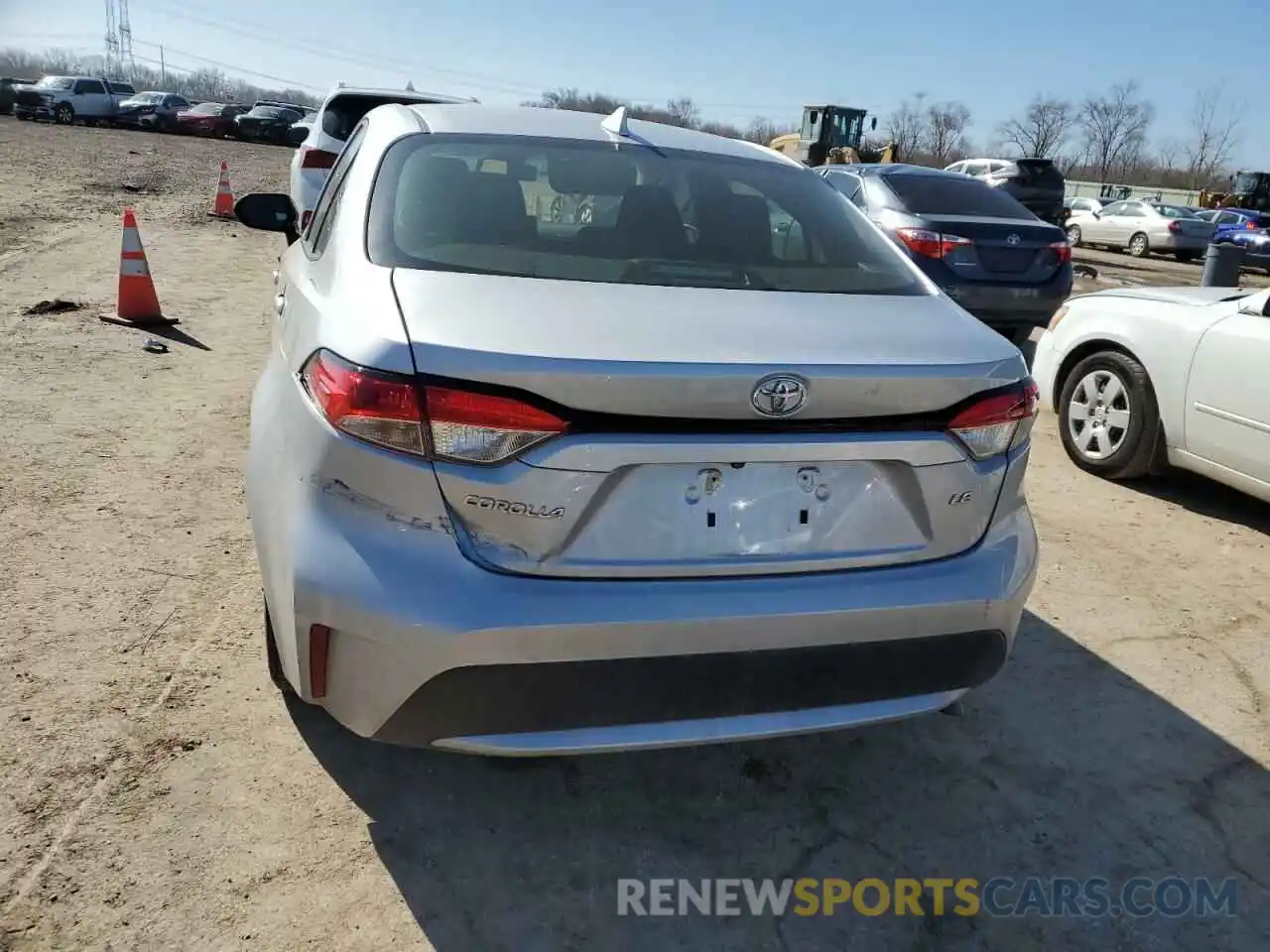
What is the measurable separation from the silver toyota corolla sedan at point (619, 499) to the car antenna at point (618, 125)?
867 mm

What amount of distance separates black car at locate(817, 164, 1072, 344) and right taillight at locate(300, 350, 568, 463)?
6.36 meters

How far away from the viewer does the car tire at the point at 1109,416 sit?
506cm

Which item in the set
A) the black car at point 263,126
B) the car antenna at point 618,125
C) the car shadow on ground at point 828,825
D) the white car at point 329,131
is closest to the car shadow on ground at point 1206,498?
the car shadow on ground at point 828,825

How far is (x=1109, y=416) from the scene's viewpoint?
5.28 m

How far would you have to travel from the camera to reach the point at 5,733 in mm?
2541

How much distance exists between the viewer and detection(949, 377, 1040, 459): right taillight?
2.12 meters

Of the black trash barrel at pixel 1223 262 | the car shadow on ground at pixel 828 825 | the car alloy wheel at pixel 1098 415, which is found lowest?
the car shadow on ground at pixel 828 825

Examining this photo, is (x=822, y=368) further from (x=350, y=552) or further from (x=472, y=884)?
(x=472, y=884)

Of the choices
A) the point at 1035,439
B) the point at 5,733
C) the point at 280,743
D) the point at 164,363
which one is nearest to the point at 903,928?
the point at 280,743

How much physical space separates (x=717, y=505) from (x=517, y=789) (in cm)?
107

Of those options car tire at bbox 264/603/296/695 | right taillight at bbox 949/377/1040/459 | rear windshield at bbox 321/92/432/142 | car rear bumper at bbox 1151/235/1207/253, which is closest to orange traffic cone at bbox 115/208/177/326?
rear windshield at bbox 321/92/432/142

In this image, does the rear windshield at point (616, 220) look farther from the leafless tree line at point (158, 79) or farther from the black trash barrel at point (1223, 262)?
the leafless tree line at point (158, 79)

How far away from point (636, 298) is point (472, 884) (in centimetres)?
139

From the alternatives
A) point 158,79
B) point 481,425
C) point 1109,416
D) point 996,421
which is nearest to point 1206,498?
point 1109,416
